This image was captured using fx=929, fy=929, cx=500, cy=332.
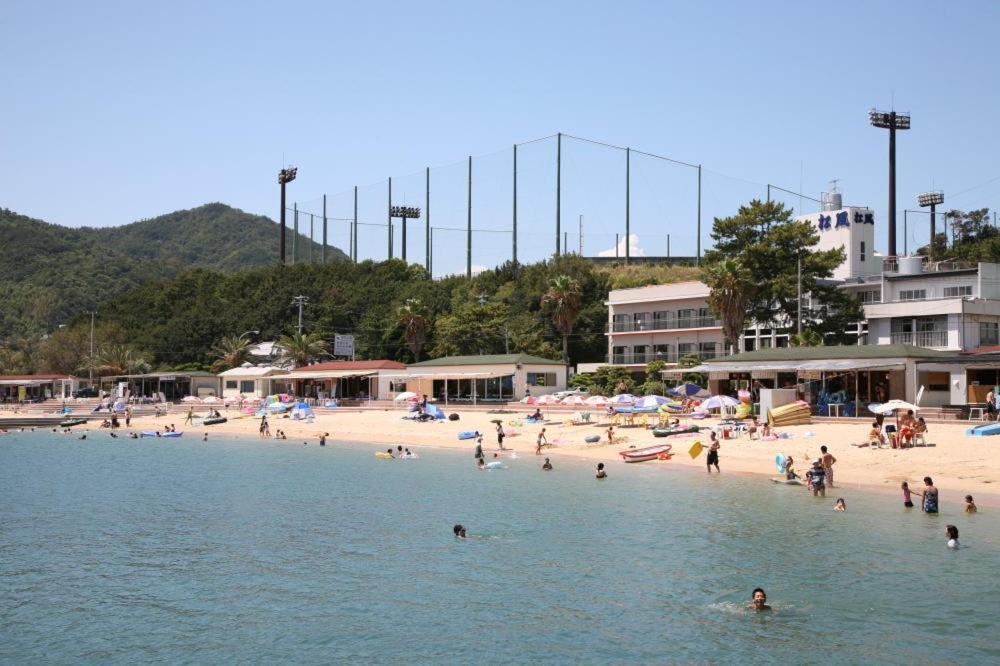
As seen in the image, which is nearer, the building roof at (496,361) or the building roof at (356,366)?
the building roof at (496,361)

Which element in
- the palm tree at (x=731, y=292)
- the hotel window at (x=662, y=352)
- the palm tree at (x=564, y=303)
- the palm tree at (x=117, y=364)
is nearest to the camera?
→ the palm tree at (x=731, y=292)

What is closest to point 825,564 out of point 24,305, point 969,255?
point 969,255

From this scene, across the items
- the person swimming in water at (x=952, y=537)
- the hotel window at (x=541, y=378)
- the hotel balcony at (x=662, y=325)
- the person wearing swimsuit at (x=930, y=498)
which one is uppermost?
the hotel balcony at (x=662, y=325)

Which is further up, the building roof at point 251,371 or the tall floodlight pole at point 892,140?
the tall floodlight pole at point 892,140

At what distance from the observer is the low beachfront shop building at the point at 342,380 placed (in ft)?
239

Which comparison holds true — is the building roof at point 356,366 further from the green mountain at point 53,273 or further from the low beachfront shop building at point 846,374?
the green mountain at point 53,273

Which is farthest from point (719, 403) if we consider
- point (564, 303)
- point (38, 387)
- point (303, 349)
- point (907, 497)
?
point (38, 387)

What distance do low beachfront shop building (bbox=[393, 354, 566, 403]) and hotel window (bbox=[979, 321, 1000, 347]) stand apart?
1072 inches

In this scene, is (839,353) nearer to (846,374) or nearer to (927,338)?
(846,374)

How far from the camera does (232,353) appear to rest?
295 feet

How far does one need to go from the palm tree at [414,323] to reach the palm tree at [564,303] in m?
12.8

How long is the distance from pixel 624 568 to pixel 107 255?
535 ft

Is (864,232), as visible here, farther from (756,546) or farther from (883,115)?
(756,546)

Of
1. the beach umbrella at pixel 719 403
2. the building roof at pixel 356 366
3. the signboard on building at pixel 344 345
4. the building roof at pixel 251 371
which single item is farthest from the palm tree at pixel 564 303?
the beach umbrella at pixel 719 403
